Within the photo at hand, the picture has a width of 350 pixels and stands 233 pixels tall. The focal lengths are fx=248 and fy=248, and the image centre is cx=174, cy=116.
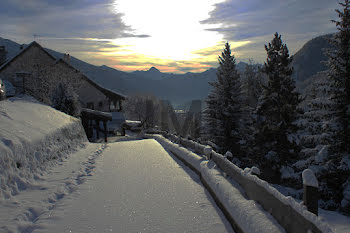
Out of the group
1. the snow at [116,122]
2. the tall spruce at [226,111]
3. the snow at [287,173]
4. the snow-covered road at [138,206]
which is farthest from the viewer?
the snow at [116,122]

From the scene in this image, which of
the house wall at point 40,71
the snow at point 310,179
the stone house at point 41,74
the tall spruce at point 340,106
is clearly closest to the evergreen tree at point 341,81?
the tall spruce at point 340,106

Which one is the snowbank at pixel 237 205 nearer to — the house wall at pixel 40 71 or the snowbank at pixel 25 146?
the snowbank at pixel 25 146

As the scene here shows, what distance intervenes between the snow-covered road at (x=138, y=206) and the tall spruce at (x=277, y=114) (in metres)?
16.6

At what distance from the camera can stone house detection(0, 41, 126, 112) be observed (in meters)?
30.2

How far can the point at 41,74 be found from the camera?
30.7 metres

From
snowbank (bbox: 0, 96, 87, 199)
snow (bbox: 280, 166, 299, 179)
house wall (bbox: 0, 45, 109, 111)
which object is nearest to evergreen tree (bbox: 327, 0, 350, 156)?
snow (bbox: 280, 166, 299, 179)

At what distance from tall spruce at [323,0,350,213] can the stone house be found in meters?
26.1

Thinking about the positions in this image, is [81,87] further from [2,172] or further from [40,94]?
[2,172]

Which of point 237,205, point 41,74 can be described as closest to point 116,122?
point 41,74

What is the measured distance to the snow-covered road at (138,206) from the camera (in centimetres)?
477

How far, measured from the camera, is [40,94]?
29.5 m

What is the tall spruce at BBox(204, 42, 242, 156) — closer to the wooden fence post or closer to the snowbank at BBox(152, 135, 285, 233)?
the snowbank at BBox(152, 135, 285, 233)

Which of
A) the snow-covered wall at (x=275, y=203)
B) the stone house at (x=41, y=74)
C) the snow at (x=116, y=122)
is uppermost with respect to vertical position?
the stone house at (x=41, y=74)

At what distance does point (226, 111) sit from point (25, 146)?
68.8ft
